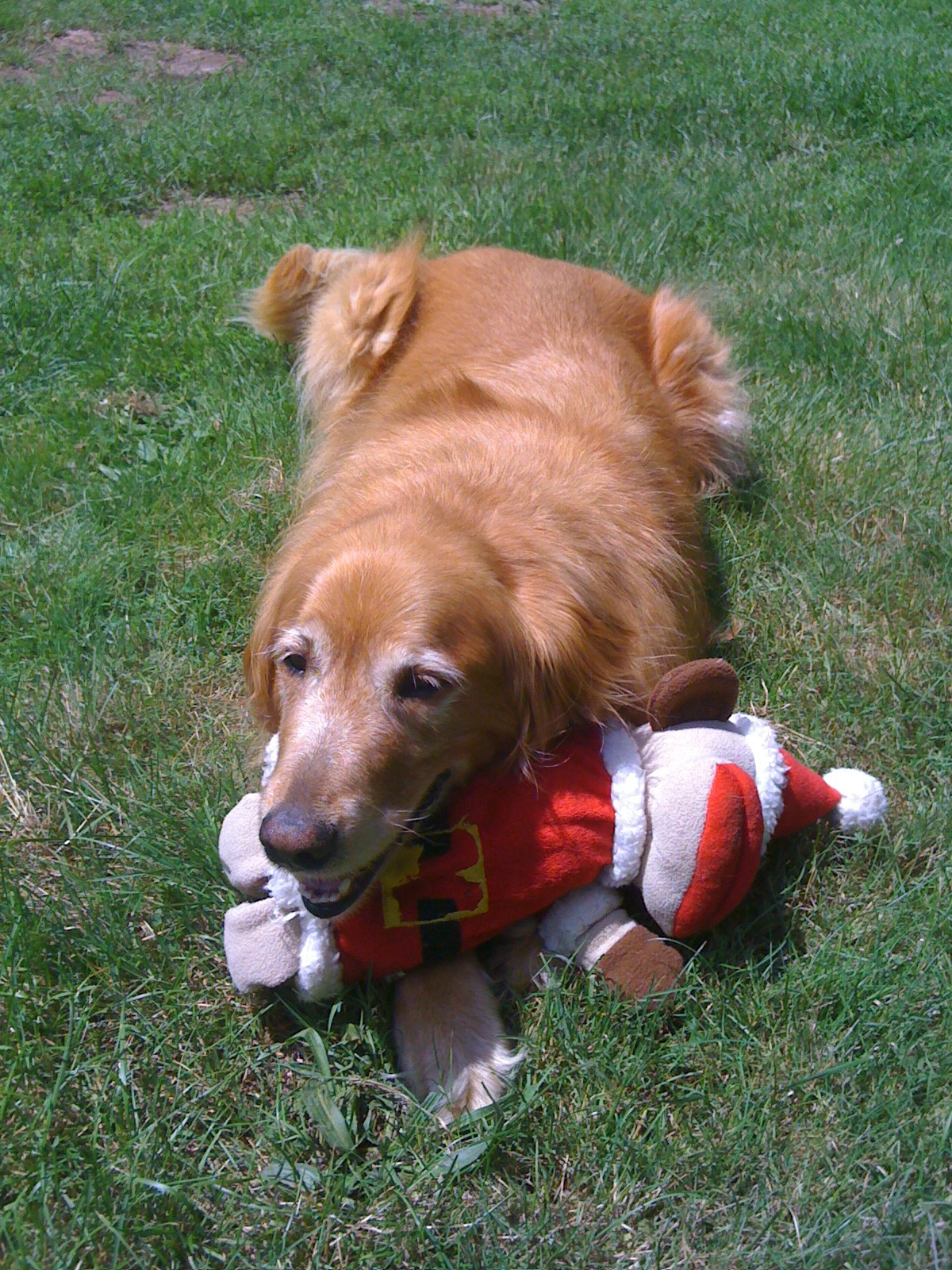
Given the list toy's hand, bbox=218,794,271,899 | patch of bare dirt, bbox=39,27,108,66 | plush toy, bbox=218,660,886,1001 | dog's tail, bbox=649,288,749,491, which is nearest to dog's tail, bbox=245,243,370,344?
dog's tail, bbox=649,288,749,491

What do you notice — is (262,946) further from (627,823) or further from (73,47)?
(73,47)

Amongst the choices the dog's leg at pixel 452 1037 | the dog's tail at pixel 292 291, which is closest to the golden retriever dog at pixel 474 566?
the dog's leg at pixel 452 1037

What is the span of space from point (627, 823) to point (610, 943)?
244 millimetres

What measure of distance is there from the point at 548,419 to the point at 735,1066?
1789 mm

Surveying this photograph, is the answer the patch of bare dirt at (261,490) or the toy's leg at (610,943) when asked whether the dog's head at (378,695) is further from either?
the patch of bare dirt at (261,490)

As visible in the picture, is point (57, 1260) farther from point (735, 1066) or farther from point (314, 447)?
point (314, 447)

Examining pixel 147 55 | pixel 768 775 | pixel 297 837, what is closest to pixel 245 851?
pixel 297 837

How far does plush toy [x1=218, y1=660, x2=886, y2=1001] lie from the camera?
A: 2.23 m

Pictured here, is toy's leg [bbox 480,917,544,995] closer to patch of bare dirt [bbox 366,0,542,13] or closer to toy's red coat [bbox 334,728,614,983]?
toy's red coat [bbox 334,728,614,983]

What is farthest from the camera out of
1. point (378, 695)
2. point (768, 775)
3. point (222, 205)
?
point (222, 205)

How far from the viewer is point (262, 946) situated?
2.23m

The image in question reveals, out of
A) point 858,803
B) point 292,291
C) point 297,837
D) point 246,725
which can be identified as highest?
point 297,837

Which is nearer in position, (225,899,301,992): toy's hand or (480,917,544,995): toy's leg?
(225,899,301,992): toy's hand

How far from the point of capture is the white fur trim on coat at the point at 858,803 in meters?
2.62
